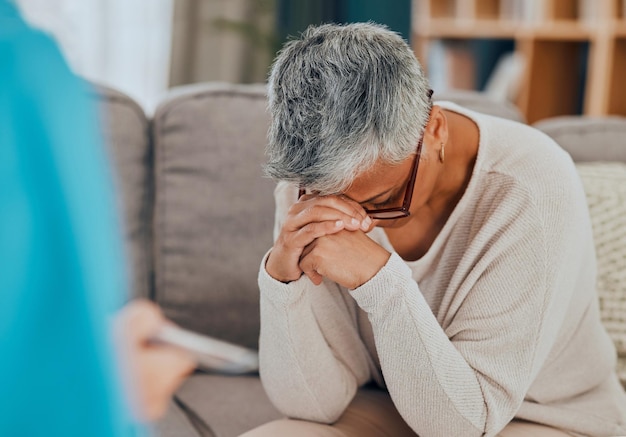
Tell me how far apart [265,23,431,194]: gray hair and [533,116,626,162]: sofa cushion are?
0.81 m

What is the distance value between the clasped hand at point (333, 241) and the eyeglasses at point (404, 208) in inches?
0.6

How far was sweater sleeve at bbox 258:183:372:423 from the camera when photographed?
127 centimetres

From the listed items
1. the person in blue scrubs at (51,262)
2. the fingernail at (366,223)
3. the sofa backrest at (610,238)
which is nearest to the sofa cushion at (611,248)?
the sofa backrest at (610,238)

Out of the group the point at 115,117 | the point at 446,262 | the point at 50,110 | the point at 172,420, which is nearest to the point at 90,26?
the point at 115,117

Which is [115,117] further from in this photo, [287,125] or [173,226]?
[287,125]

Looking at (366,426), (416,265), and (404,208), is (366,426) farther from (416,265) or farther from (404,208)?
(404,208)

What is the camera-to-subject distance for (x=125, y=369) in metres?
0.58

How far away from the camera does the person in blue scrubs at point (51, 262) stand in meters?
0.53

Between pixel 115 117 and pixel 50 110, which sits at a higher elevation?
pixel 50 110

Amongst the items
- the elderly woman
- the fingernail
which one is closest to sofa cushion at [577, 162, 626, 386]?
the elderly woman

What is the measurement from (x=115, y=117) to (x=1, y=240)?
1251 millimetres

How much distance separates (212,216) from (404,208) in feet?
2.12

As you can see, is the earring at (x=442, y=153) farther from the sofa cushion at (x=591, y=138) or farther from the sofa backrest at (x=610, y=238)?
the sofa cushion at (x=591, y=138)

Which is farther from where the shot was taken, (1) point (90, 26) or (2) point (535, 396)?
(1) point (90, 26)
